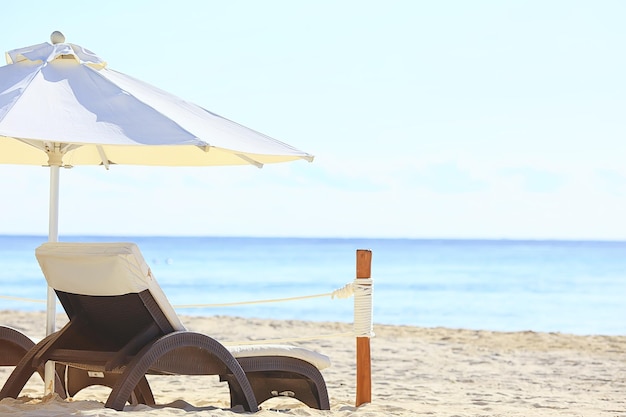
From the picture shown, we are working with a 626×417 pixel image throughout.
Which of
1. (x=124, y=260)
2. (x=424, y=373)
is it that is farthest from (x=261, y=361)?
(x=424, y=373)

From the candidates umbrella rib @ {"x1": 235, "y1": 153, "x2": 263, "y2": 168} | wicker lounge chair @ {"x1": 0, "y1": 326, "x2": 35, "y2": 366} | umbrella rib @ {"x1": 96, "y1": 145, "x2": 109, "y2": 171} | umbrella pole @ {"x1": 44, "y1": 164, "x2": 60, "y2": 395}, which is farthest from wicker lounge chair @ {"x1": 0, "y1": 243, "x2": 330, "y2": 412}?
umbrella rib @ {"x1": 96, "y1": 145, "x2": 109, "y2": 171}

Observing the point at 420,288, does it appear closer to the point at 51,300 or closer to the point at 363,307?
the point at 363,307

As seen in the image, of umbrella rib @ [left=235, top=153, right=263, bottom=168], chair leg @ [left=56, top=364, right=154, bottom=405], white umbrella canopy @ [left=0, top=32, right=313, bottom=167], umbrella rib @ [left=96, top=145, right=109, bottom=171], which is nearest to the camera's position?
white umbrella canopy @ [left=0, top=32, right=313, bottom=167]

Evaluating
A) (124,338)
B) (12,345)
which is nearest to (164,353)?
(124,338)

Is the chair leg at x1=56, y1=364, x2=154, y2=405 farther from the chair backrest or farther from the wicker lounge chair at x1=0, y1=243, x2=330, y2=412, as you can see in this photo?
the chair backrest

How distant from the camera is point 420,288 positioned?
28.3 metres

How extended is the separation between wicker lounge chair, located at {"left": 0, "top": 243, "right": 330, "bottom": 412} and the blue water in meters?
12.5

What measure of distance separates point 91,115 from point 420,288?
2455 centimetres

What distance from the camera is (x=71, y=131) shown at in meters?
4.03

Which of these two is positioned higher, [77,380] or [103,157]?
[103,157]

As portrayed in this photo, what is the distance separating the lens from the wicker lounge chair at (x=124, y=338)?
13.6ft

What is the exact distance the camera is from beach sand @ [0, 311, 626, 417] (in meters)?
4.98

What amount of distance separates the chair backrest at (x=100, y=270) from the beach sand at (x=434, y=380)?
536 millimetres

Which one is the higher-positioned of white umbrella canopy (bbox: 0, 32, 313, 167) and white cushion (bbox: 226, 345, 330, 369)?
white umbrella canopy (bbox: 0, 32, 313, 167)
